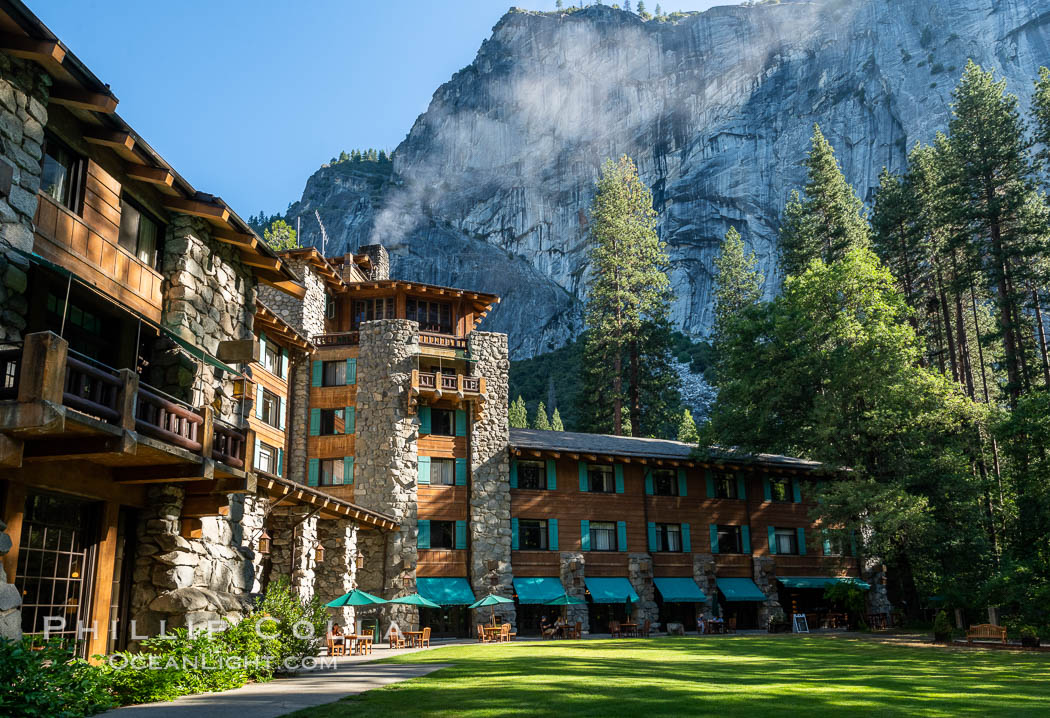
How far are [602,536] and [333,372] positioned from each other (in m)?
16.3

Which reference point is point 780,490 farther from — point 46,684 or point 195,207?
point 46,684

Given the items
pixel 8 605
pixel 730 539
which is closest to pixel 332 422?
pixel 730 539

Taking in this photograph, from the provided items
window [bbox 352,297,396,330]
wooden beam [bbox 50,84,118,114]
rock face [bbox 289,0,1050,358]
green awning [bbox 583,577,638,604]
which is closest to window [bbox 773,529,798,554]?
green awning [bbox 583,577,638,604]

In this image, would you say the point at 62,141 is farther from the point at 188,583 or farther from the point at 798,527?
the point at 798,527

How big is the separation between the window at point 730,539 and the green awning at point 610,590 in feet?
22.1

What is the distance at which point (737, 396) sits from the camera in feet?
141

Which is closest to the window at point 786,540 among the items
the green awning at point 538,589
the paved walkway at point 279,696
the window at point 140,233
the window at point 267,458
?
the green awning at point 538,589

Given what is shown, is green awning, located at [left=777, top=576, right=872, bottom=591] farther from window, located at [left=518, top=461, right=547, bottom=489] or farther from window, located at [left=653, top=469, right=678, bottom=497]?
window, located at [left=518, top=461, right=547, bottom=489]

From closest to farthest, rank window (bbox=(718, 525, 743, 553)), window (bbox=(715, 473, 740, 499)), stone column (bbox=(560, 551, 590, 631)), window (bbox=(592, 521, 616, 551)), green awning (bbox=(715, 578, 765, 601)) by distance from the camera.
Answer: stone column (bbox=(560, 551, 590, 631)) < window (bbox=(592, 521, 616, 551)) < green awning (bbox=(715, 578, 765, 601)) < window (bbox=(718, 525, 743, 553)) < window (bbox=(715, 473, 740, 499))

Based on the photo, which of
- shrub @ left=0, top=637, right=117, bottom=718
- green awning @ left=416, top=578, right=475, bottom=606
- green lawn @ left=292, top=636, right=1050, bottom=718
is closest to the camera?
shrub @ left=0, top=637, right=117, bottom=718

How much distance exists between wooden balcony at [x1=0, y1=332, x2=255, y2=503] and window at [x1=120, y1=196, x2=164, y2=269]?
117 inches

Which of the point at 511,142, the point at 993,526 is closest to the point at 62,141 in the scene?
the point at 993,526

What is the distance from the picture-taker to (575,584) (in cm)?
3888

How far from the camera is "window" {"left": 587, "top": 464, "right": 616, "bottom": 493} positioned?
4112cm
